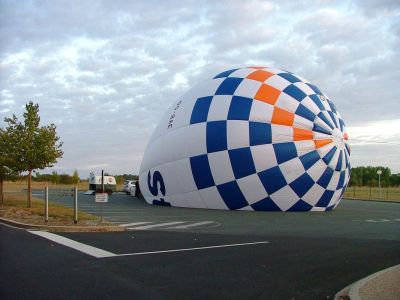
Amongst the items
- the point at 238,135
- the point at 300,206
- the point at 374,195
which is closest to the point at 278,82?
the point at 238,135

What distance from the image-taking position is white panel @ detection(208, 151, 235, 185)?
19.4m

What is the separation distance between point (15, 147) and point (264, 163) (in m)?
12.5

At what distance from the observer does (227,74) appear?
22.1m

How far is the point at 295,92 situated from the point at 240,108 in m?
2.55

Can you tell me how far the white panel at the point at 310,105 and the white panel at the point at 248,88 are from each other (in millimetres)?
2085

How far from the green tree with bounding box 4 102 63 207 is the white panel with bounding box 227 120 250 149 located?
31.1ft

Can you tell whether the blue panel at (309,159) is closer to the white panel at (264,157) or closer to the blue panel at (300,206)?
the white panel at (264,157)

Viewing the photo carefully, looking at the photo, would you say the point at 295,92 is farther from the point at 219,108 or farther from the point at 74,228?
the point at 74,228

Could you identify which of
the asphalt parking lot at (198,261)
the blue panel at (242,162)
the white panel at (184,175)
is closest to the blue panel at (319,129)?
the blue panel at (242,162)

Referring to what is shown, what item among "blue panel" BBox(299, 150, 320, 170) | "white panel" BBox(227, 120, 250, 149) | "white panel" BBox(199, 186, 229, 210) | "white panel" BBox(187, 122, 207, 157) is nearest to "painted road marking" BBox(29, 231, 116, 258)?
"white panel" BBox(199, 186, 229, 210)

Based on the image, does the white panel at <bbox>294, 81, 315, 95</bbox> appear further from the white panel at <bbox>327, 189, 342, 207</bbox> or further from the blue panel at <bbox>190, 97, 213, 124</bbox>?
the white panel at <bbox>327, 189, 342, 207</bbox>

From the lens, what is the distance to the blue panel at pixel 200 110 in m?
20.7

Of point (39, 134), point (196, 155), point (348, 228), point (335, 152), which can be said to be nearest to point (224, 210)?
point (196, 155)

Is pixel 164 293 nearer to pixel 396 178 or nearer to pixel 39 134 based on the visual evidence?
pixel 39 134
